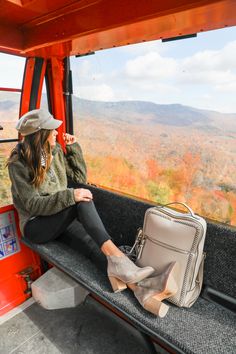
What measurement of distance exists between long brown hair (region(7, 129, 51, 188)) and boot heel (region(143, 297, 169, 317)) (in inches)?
40.2

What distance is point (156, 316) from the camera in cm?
115

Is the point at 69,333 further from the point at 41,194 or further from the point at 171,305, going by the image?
the point at 41,194

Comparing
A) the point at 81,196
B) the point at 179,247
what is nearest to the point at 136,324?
the point at 179,247

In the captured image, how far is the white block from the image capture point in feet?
5.99

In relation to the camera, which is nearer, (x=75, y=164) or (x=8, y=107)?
(x=8, y=107)

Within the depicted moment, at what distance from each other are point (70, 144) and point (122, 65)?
2.53 ft

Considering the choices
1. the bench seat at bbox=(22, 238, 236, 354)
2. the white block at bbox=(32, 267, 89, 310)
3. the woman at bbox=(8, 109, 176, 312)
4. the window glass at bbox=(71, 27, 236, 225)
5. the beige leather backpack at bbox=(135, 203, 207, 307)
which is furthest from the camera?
the white block at bbox=(32, 267, 89, 310)

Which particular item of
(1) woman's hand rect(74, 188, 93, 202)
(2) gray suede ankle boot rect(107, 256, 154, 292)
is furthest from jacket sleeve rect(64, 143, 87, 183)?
(2) gray suede ankle boot rect(107, 256, 154, 292)

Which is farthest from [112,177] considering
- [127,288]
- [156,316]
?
[156,316]

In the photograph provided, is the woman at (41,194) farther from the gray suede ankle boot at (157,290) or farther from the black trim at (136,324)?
the gray suede ankle boot at (157,290)

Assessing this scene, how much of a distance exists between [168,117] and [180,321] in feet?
4.07

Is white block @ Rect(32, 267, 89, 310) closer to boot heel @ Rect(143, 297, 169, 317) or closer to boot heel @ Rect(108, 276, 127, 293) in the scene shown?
boot heel @ Rect(108, 276, 127, 293)

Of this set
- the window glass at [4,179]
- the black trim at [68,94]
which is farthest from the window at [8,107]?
the black trim at [68,94]

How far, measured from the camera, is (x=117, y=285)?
4.24ft
